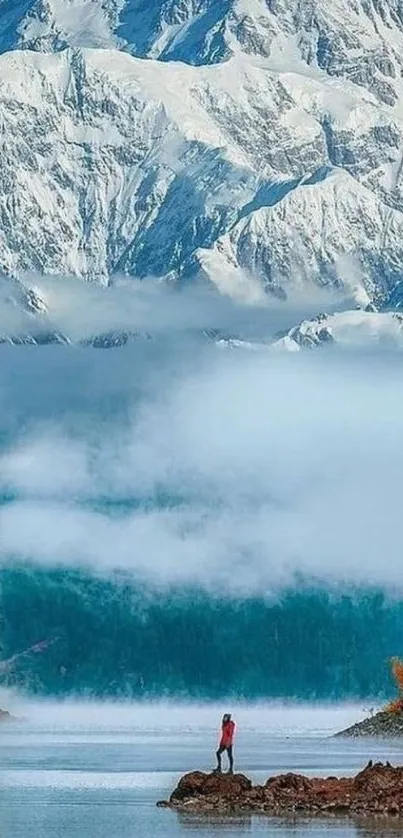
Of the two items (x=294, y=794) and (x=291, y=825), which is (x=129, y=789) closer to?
(x=294, y=794)

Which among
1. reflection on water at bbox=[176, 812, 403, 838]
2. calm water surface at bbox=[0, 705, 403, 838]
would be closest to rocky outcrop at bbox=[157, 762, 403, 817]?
calm water surface at bbox=[0, 705, 403, 838]

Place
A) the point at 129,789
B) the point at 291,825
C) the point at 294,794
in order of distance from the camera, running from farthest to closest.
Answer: the point at 129,789 < the point at 294,794 < the point at 291,825

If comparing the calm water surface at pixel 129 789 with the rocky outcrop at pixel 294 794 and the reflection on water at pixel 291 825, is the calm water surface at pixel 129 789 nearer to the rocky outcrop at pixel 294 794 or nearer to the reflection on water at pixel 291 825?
the reflection on water at pixel 291 825

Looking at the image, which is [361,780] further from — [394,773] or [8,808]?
[8,808]

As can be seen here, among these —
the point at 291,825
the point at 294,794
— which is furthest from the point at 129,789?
the point at 291,825

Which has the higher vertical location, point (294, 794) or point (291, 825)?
point (291, 825)

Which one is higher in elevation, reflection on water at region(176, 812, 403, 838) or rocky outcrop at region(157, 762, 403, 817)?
reflection on water at region(176, 812, 403, 838)

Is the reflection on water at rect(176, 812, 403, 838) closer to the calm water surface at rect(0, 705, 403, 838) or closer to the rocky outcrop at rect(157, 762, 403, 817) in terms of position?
the calm water surface at rect(0, 705, 403, 838)

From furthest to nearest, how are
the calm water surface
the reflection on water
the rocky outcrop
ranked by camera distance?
1. the rocky outcrop
2. the calm water surface
3. the reflection on water
